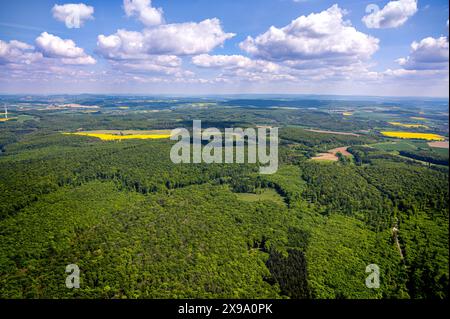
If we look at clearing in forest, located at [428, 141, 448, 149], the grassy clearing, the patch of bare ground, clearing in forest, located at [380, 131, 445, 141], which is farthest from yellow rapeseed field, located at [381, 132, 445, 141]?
the grassy clearing

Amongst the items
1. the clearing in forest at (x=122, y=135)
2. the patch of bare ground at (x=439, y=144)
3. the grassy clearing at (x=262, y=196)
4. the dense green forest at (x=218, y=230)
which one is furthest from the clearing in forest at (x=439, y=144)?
the clearing in forest at (x=122, y=135)

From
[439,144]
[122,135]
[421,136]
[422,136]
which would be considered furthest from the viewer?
[122,135]

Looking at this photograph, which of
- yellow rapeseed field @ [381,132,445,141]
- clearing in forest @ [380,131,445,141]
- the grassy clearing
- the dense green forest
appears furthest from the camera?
clearing in forest @ [380,131,445,141]

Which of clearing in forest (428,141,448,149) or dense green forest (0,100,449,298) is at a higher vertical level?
clearing in forest (428,141,448,149)

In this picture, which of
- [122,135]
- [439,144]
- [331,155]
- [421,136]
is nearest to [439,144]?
[439,144]

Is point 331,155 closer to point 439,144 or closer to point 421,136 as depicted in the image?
point 439,144

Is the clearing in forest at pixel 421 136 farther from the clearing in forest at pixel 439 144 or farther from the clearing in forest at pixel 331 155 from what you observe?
the clearing in forest at pixel 331 155

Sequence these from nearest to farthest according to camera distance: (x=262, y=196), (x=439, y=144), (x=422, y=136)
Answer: (x=262, y=196) < (x=439, y=144) < (x=422, y=136)

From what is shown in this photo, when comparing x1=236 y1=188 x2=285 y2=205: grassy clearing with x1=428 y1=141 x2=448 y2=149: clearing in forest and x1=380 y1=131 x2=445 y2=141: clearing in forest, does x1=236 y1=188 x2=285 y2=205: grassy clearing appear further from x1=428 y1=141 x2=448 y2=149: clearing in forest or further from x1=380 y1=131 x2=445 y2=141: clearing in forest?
x1=380 y1=131 x2=445 y2=141: clearing in forest
